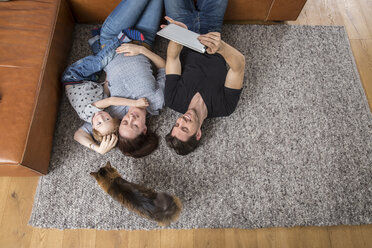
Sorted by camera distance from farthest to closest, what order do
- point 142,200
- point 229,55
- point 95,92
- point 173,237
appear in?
point 95,92, point 173,237, point 229,55, point 142,200

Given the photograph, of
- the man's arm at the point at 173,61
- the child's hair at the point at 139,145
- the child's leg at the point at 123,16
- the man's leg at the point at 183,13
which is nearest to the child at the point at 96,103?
the child's hair at the point at 139,145

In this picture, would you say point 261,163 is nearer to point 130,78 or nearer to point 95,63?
point 130,78

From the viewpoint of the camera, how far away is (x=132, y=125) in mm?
1335

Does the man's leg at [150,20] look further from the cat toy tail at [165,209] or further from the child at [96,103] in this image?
the cat toy tail at [165,209]

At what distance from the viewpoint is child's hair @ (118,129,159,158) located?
134 cm

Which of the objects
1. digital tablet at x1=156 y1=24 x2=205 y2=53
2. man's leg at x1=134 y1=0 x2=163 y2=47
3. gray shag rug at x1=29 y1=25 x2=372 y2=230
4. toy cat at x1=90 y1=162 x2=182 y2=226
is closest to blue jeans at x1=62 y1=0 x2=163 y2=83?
man's leg at x1=134 y1=0 x2=163 y2=47

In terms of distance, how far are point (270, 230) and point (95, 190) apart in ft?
3.32

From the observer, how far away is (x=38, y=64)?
4.47 ft

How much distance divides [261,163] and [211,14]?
3.20 feet

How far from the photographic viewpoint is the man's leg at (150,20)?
162 centimetres

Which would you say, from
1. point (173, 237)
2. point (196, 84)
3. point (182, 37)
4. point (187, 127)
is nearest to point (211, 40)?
point (182, 37)

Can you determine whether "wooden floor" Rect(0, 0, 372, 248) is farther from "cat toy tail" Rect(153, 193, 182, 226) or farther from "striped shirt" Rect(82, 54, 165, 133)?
"striped shirt" Rect(82, 54, 165, 133)

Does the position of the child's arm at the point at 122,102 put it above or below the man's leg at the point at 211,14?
below

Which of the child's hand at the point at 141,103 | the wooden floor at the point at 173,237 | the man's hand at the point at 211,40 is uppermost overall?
the man's hand at the point at 211,40
